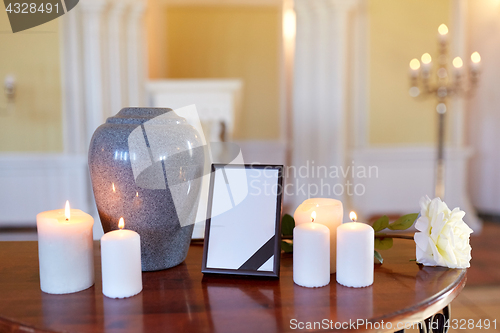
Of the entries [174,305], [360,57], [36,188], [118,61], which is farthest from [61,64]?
[174,305]

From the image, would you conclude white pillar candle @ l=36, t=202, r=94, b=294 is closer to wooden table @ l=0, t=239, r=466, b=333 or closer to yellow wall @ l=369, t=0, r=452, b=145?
wooden table @ l=0, t=239, r=466, b=333

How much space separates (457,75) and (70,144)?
2561mm

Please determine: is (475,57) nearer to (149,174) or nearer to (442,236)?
(442,236)

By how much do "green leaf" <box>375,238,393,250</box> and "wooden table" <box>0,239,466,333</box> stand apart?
0.04 metres

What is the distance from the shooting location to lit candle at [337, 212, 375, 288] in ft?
1.98

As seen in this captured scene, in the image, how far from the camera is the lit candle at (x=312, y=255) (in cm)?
60

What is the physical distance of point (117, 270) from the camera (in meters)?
0.58

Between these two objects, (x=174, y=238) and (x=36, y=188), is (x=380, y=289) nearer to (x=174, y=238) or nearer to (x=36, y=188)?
(x=174, y=238)

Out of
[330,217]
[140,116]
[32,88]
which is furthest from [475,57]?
[32,88]

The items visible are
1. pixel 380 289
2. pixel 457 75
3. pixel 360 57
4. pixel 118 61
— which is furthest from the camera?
pixel 360 57

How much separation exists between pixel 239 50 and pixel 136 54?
3.81 ft

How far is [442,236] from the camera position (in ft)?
2.14

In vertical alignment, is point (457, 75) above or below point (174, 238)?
above

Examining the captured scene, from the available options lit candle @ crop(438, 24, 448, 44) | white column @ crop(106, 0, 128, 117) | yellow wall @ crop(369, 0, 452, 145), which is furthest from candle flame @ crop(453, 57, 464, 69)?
white column @ crop(106, 0, 128, 117)
